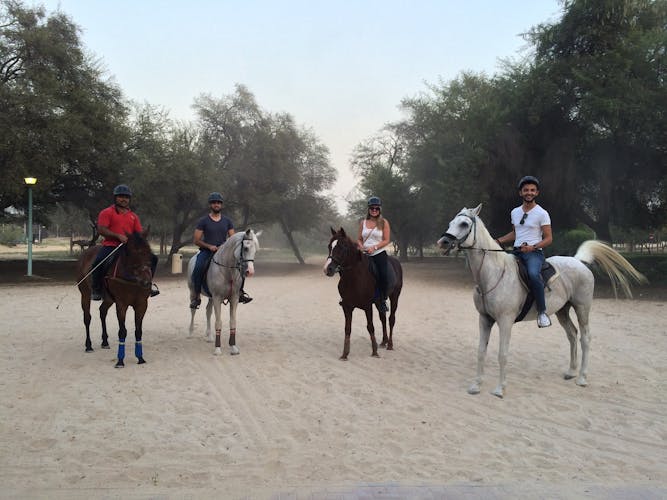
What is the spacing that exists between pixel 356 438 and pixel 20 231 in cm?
8150

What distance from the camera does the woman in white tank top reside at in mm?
7551

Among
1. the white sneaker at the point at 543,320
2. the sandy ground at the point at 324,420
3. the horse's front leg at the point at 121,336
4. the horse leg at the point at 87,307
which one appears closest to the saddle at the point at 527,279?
the white sneaker at the point at 543,320

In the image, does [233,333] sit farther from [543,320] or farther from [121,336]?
[543,320]

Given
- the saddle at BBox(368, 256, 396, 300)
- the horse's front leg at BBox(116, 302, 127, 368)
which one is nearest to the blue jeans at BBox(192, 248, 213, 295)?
the horse's front leg at BBox(116, 302, 127, 368)

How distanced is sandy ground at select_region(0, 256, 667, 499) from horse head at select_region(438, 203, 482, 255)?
183 cm

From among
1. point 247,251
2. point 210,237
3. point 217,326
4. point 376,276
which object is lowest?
point 217,326

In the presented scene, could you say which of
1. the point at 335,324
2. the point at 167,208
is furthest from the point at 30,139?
the point at 335,324

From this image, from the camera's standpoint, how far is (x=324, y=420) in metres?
4.93

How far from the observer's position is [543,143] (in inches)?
730

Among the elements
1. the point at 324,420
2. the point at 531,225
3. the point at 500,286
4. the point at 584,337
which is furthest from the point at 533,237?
the point at 324,420

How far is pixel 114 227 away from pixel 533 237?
19.0 feet

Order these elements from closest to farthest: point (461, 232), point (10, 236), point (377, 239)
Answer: point (461, 232) → point (377, 239) → point (10, 236)

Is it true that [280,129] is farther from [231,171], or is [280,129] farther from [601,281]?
[601,281]

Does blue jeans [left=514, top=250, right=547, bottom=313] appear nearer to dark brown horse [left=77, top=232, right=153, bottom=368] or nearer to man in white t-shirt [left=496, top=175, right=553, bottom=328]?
man in white t-shirt [left=496, top=175, right=553, bottom=328]
